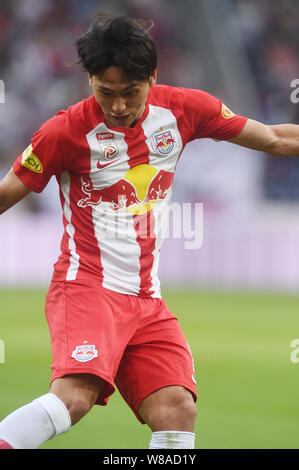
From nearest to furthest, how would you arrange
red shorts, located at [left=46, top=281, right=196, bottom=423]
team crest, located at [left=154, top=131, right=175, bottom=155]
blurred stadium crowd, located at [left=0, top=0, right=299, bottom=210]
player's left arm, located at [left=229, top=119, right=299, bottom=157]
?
1. red shorts, located at [left=46, top=281, right=196, bottom=423]
2. team crest, located at [left=154, top=131, right=175, bottom=155]
3. player's left arm, located at [left=229, top=119, right=299, bottom=157]
4. blurred stadium crowd, located at [left=0, top=0, right=299, bottom=210]

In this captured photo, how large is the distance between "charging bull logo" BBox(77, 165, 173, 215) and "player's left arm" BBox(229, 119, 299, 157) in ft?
1.60

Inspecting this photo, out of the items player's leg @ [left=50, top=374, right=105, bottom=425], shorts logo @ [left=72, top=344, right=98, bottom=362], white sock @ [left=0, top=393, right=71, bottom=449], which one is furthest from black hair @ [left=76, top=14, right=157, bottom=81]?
white sock @ [left=0, top=393, right=71, bottom=449]

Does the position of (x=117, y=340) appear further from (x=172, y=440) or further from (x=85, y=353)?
(x=172, y=440)

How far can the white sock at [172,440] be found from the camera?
364 cm

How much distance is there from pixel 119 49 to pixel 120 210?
75 cm

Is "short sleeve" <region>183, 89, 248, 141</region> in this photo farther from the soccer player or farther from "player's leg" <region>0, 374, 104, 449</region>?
"player's leg" <region>0, 374, 104, 449</region>

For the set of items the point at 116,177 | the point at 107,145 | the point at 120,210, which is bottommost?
the point at 120,210

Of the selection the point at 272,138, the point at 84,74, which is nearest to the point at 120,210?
the point at 272,138

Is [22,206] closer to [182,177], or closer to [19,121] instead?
[19,121]

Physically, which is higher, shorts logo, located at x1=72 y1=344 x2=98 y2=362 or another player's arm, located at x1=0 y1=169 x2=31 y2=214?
another player's arm, located at x1=0 y1=169 x2=31 y2=214

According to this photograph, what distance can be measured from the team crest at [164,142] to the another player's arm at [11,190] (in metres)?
0.66

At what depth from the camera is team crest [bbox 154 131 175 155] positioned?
3.91m

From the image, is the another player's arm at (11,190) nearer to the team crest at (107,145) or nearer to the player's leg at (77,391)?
the team crest at (107,145)

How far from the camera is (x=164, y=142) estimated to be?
12.9 feet
